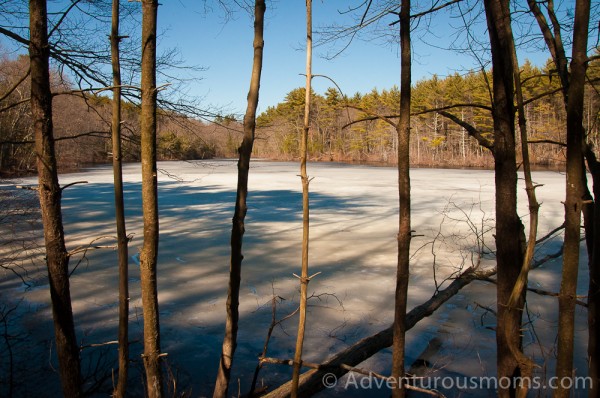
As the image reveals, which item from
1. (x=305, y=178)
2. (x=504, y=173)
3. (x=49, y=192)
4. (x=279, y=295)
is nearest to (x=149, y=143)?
(x=305, y=178)

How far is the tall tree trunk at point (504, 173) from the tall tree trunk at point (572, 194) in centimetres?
68

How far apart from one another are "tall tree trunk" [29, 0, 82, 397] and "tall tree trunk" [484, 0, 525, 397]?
2827mm

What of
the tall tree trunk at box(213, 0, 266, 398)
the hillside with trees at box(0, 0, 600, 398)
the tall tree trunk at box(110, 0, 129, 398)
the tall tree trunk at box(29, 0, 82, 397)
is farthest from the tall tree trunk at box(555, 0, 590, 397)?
the tall tree trunk at box(29, 0, 82, 397)

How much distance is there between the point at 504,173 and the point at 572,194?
76 centimetres

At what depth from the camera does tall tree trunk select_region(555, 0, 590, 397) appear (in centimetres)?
161

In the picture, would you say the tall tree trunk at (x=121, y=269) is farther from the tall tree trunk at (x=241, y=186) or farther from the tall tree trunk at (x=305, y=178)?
the tall tree trunk at (x=305, y=178)

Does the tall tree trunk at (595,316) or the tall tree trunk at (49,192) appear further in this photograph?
the tall tree trunk at (49,192)

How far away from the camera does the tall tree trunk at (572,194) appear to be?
1.61 m

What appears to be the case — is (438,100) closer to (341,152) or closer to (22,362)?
(341,152)

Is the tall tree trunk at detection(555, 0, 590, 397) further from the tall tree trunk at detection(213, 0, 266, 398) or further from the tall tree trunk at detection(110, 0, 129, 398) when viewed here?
the tall tree trunk at detection(110, 0, 129, 398)

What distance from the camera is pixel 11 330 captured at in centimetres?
480

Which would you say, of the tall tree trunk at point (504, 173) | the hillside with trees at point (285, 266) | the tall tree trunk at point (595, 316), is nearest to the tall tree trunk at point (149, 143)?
the hillside with trees at point (285, 266)

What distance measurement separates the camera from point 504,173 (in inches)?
95.3

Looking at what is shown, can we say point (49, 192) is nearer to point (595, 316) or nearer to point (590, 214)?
point (595, 316)
